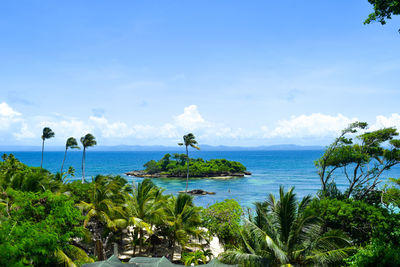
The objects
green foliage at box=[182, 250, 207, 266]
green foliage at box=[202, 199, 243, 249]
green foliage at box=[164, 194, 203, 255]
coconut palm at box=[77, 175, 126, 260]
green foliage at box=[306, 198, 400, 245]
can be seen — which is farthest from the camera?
green foliage at box=[202, 199, 243, 249]

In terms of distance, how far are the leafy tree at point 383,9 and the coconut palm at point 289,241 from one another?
7.98 m

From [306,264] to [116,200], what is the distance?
46.0 ft

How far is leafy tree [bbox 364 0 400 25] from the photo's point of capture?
31.6ft

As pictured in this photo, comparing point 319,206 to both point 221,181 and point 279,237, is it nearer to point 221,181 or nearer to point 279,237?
point 279,237

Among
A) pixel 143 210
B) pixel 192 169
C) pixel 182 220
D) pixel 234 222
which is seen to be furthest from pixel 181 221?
pixel 192 169

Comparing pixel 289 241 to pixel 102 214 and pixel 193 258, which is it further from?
pixel 102 214

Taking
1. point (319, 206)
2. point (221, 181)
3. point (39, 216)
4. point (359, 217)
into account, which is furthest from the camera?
point (221, 181)

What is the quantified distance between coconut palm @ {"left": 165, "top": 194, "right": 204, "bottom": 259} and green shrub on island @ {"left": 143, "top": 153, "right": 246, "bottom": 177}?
6567cm

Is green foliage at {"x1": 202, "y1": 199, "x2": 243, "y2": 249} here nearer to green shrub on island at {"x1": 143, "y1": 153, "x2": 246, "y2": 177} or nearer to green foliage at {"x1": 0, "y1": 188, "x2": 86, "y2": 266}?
green foliage at {"x1": 0, "y1": 188, "x2": 86, "y2": 266}

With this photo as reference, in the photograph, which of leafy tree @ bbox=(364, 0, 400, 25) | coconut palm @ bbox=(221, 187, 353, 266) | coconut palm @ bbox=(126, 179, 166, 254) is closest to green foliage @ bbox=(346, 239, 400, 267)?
coconut palm @ bbox=(221, 187, 353, 266)

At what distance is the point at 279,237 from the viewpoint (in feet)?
44.2

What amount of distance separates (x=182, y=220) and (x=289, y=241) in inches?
343

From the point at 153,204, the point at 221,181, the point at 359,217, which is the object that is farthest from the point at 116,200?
the point at 221,181

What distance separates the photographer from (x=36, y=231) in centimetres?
968
